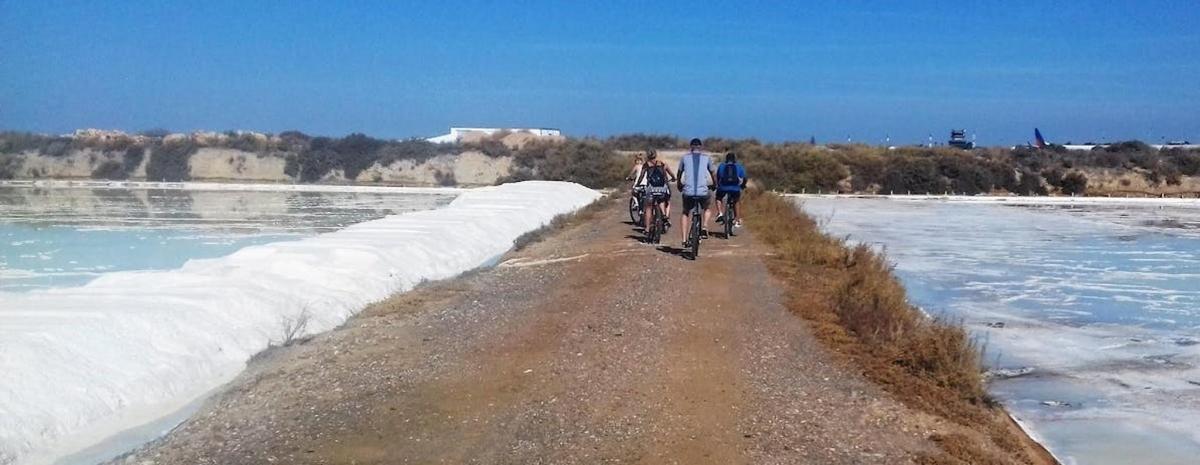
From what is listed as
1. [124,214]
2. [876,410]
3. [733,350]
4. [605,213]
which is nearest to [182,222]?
[124,214]

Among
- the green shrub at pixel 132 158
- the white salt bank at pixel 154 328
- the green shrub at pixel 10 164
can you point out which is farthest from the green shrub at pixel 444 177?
the white salt bank at pixel 154 328

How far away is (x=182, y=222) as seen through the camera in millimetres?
28516

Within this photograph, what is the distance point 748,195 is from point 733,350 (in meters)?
29.2

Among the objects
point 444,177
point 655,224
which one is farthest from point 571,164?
point 655,224

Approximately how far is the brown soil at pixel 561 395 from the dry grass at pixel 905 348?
0.60ft

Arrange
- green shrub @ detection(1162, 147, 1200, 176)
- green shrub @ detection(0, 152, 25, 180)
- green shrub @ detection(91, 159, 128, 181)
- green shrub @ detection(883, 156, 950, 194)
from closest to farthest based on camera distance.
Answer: green shrub @ detection(0, 152, 25, 180) < green shrub @ detection(883, 156, 950, 194) < green shrub @ detection(91, 159, 128, 181) < green shrub @ detection(1162, 147, 1200, 176)

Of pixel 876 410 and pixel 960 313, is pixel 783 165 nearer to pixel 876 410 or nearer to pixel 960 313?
pixel 960 313

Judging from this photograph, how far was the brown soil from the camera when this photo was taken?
674 centimetres

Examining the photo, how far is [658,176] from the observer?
18.4 meters

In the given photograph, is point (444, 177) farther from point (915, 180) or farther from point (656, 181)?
point (656, 181)

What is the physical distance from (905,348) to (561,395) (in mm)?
3516

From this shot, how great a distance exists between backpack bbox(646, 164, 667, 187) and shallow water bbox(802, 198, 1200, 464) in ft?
13.4

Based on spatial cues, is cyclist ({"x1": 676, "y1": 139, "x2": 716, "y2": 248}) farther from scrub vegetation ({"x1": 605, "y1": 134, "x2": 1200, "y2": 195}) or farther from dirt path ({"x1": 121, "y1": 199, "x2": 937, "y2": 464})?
scrub vegetation ({"x1": 605, "y1": 134, "x2": 1200, "y2": 195})

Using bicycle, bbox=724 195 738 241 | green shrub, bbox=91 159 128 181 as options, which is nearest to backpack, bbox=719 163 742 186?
bicycle, bbox=724 195 738 241
